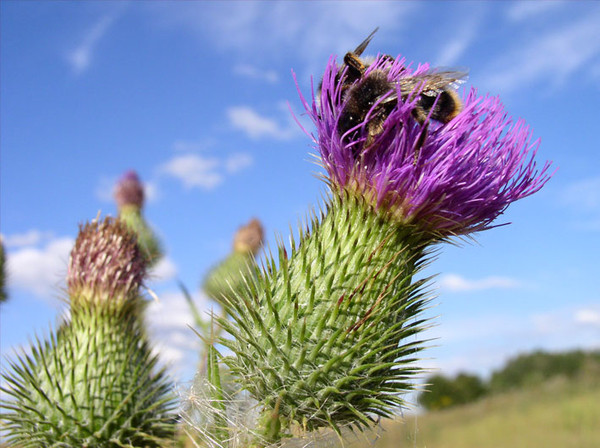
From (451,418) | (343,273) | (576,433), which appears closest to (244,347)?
(343,273)

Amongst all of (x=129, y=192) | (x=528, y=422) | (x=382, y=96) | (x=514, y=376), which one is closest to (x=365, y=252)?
(x=382, y=96)

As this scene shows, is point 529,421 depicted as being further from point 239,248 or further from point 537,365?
point 537,365

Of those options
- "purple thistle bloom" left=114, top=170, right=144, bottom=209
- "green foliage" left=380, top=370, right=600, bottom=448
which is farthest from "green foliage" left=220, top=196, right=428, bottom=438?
"green foliage" left=380, top=370, right=600, bottom=448

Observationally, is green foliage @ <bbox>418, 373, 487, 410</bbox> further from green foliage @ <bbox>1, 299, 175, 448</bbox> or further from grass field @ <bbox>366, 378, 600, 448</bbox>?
green foliage @ <bbox>1, 299, 175, 448</bbox>

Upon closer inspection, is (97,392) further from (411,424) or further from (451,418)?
(451,418)

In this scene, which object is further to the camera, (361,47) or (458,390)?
(458,390)

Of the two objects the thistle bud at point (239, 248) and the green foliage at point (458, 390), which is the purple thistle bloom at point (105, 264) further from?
the green foliage at point (458, 390)

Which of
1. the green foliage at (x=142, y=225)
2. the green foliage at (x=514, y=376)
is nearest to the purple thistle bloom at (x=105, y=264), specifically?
the green foliage at (x=142, y=225)
